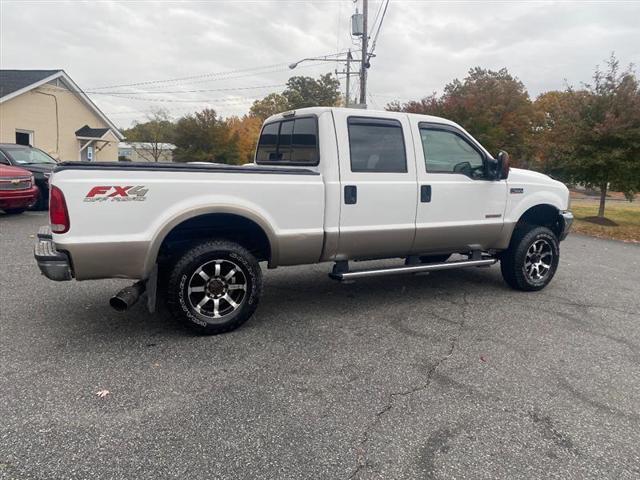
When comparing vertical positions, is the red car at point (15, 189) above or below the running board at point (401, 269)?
above

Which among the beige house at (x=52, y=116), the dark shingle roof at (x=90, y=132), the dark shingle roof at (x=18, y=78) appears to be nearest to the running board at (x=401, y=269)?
the beige house at (x=52, y=116)

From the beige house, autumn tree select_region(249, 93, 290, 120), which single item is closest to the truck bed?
the beige house

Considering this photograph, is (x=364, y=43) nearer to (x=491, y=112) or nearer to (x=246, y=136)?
(x=491, y=112)

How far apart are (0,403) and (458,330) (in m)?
3.68

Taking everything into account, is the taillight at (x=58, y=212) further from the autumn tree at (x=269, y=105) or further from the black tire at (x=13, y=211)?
the autumn tree at (x=269, y=105)

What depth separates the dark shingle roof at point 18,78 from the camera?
67.6 feet

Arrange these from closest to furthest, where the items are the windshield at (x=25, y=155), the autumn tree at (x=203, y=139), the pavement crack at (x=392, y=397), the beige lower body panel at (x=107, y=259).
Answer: the pavement crack at (x=392, y=397)
the beige lower body panel at (x=107, y=259)
the windshield at (x=25, y=155)
the autumn tree at (x=203, y=139)

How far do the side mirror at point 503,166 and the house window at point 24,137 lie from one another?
23918mm

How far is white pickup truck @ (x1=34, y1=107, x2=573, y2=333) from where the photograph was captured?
131 inches

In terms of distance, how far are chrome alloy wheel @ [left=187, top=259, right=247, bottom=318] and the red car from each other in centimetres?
849

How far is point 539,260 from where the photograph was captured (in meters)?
5.52

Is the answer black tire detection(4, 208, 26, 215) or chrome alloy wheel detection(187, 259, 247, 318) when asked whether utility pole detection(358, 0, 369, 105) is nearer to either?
black tire detection(4, 208, 26, 215)

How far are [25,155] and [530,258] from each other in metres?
13.0

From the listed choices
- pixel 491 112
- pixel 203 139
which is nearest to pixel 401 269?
pixel 491 112
